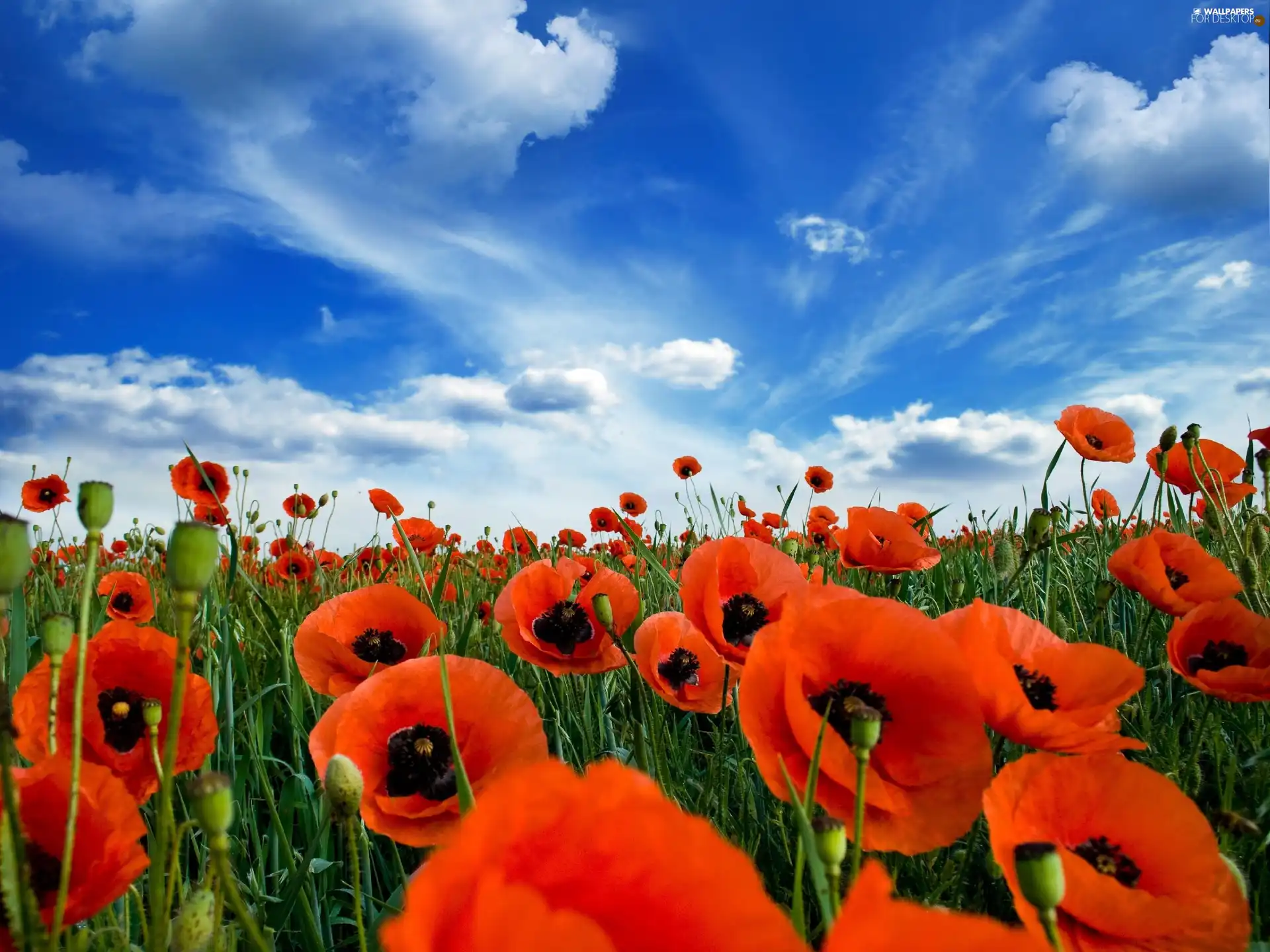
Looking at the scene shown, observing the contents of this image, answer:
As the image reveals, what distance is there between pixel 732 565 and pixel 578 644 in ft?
1.32

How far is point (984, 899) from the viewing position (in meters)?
1.58

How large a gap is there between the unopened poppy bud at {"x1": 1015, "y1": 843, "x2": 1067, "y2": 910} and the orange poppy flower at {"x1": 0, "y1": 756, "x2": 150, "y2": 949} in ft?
2.51

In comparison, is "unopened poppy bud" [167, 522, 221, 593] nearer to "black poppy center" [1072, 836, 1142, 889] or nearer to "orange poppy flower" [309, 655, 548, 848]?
"orange poppy flower" [309, 655, 548, 848]

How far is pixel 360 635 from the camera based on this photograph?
1.77m

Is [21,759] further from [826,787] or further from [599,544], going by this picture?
[599,544]

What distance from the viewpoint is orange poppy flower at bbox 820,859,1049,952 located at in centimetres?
42

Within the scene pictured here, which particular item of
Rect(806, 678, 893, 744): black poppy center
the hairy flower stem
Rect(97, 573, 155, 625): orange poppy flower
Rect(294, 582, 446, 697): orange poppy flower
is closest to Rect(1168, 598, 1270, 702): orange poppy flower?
Rect(806, 678, 893, 744): black poppy center

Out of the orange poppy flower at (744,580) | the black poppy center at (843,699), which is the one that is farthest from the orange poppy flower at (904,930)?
the orange poppy flower at (744,580)

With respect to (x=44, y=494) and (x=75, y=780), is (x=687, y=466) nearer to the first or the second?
(x=44, y=494)

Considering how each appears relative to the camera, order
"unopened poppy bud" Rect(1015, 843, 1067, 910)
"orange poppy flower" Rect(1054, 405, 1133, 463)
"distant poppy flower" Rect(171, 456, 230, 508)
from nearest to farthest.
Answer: "unopened poppy bud" Rect(1015, 843, 1067, 910)
"orange poppy flower" Rect(1054, 405, 1133, 463)
"distant poppy flower" Rect(171, 456, 230, 508)

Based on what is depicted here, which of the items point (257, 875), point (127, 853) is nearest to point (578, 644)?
point (257, 875)

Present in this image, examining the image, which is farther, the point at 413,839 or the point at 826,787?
the point at 413,839

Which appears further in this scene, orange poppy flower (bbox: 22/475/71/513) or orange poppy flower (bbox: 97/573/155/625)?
orange poppy flower (bbox: 22/475/71/513)

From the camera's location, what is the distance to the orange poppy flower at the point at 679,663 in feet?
4.90
